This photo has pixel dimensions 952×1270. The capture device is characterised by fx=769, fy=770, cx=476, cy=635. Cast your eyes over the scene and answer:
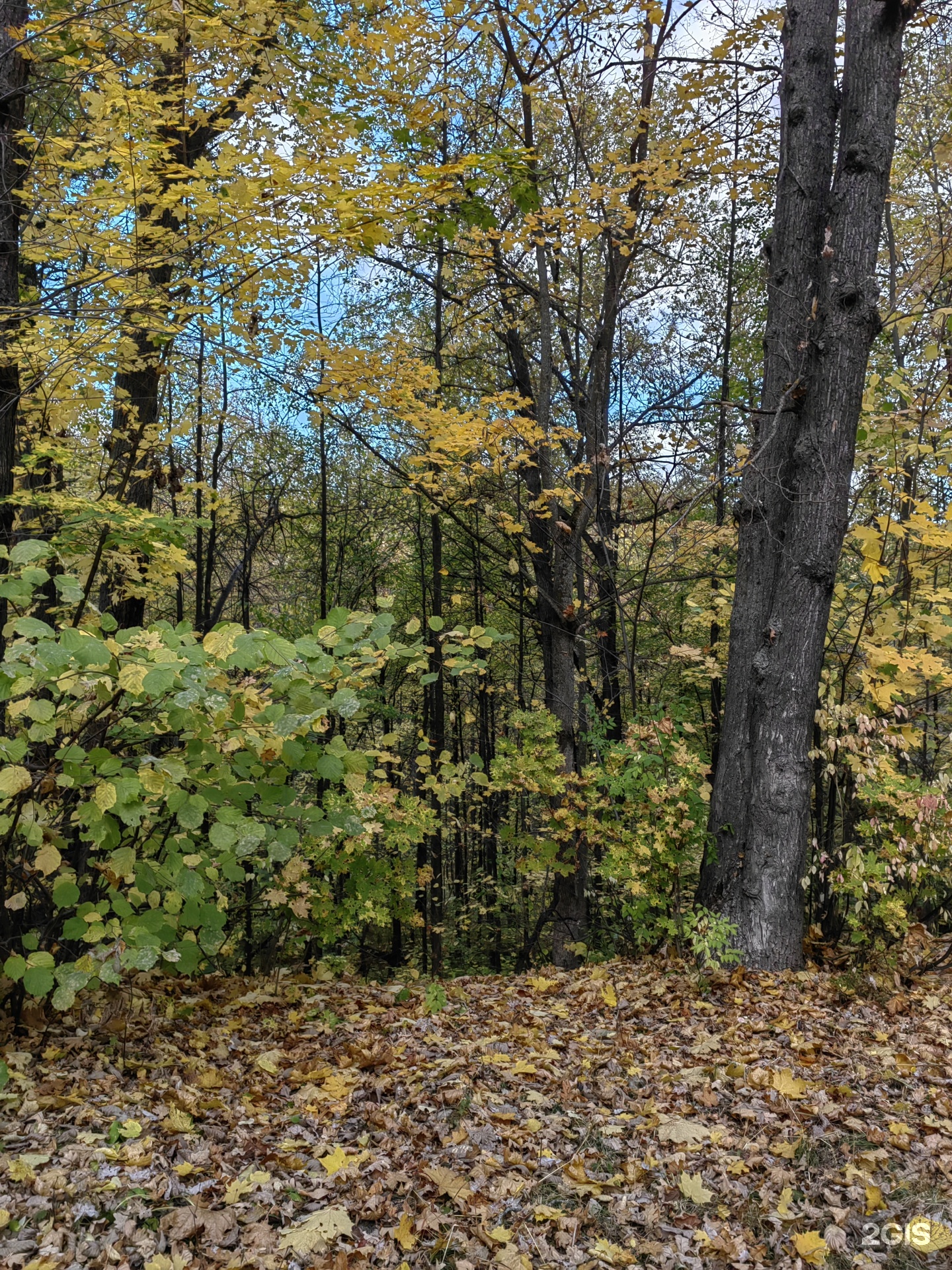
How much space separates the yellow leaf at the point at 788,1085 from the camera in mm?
3314

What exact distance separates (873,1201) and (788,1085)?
78cm

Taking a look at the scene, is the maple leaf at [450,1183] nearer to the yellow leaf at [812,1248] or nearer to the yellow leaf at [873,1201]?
the yellow leaf at [812,1248]

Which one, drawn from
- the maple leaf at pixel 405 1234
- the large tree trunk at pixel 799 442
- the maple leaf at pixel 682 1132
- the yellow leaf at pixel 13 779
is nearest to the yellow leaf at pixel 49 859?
the yellow leaf at pixel 13 779

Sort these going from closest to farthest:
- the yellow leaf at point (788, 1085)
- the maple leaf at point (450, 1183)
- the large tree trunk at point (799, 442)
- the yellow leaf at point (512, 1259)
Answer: the yellow leaf at point (512, 1259)
the maple leaf at point (450, 1183)
the yellow leaf at point (788, 1085)
the large tree trunk at point (799, 442)

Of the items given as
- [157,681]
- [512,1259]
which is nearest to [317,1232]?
[512,1259]

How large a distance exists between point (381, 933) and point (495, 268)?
10588mm

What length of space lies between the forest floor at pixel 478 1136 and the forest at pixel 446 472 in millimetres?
546

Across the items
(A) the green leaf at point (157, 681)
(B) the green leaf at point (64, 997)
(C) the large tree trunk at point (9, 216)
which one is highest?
(C) the large tree trunk at point (9, 216)

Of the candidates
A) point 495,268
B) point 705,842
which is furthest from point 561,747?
point 495,268

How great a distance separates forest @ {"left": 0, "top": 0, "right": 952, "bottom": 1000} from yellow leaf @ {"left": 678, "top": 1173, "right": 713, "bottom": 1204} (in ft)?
5.98

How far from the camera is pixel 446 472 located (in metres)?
6.59

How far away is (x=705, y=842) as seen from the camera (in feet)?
17.3

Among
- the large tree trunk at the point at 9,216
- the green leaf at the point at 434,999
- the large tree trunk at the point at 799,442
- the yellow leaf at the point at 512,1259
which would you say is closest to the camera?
the yellow leaf at the point at 512,1259

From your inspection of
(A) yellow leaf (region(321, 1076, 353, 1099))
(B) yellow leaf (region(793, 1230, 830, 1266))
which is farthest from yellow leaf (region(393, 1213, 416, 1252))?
(B) yellow leaf (region(793, 1230, 830, 1266))
